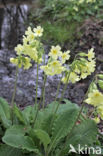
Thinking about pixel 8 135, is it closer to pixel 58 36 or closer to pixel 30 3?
pixel 58 36

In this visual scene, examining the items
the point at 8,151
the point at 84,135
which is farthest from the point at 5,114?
the point at 84,135

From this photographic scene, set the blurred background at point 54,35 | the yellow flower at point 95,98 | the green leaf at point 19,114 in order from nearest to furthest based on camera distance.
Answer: the yellow flower at point 95,98 → the green leaf at point 19,114 → the blurred background at point 54,35

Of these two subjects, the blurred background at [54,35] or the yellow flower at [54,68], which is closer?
the yellow flower at [54,68]

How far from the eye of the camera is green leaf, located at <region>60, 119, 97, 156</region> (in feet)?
6.34

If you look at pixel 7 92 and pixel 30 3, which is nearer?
pixel 7 92

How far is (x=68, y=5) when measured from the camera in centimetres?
755

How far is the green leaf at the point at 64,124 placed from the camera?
1992mm

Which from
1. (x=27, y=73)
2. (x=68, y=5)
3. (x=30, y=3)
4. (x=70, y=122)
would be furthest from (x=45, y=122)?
(x=30, y=3)

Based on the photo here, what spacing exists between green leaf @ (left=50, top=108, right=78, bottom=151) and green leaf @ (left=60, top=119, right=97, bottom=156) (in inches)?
3.7

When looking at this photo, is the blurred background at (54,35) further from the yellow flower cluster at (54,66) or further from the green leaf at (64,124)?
the yellow flower cluster at (54,66)

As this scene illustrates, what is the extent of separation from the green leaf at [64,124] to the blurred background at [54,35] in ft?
5.83

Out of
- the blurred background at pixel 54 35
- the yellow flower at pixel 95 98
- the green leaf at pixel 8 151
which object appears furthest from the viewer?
the blurred background at pixel 54 35

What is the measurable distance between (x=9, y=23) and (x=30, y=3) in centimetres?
368

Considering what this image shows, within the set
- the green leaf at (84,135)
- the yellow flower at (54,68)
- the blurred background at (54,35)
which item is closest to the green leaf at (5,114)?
the green leaf at (84,135)
